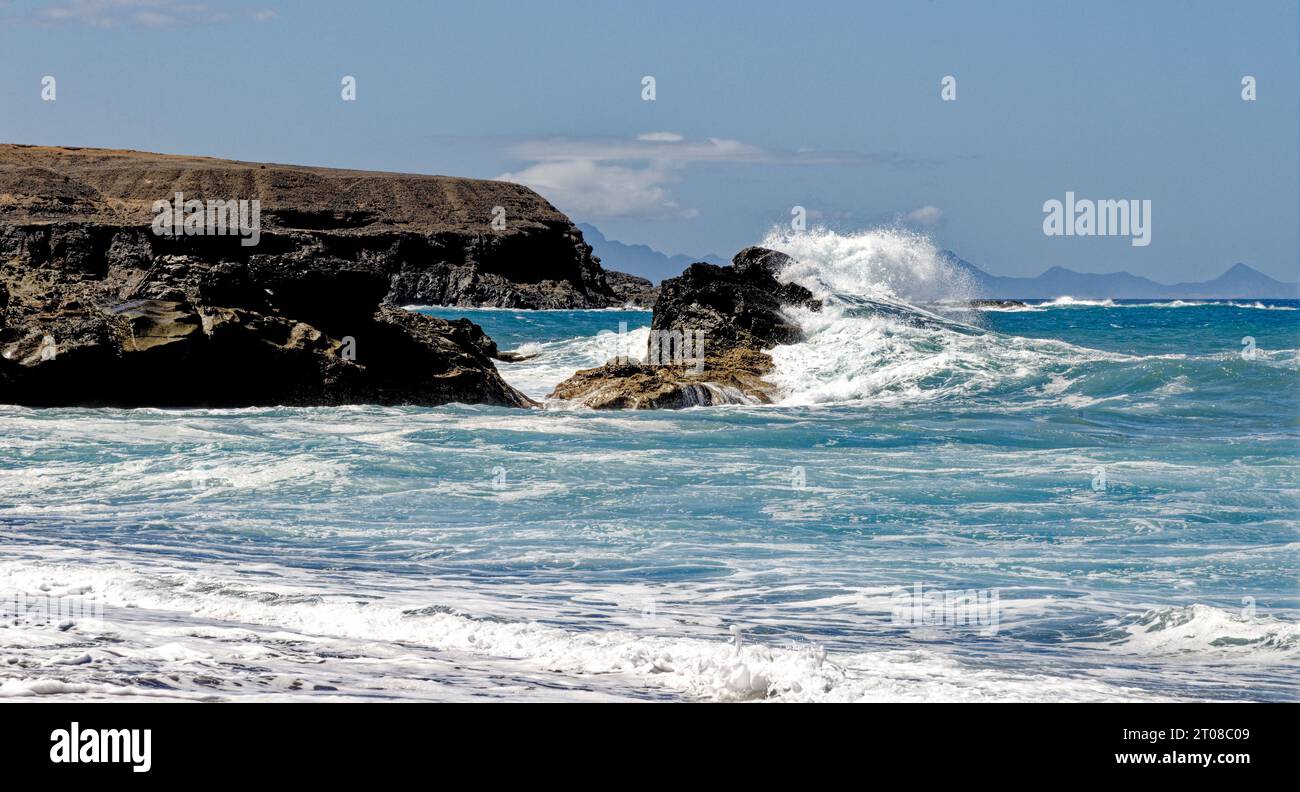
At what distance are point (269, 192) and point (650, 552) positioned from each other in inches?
4641

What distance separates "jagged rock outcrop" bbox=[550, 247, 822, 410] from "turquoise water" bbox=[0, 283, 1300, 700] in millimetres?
1201

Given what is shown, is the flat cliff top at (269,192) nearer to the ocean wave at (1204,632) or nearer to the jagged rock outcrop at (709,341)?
the jagged rock outcrop at (709,341)

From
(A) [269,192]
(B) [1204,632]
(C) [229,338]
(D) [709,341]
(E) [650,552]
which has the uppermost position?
(A) [269,192]

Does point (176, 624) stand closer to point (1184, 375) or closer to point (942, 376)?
point (942, 376)

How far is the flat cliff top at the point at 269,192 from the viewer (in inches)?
4205

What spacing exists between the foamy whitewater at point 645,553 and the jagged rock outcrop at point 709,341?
138cm

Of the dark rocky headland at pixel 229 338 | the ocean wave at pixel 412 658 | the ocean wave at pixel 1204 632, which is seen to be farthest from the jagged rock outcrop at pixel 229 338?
the ocean wave at pixel 1204 632

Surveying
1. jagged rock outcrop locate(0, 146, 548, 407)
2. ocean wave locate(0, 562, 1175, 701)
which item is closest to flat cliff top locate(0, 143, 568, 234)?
jagged rock outcrop locate(0, 146, 548, 407)

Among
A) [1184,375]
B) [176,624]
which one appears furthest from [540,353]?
[176,624]

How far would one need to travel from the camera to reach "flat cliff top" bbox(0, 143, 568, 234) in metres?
107

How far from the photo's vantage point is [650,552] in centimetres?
976

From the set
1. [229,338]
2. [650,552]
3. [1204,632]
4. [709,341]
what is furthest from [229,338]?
[1204,632]

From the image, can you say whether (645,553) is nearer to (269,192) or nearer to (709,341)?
(709,341)

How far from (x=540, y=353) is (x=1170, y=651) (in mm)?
27088
